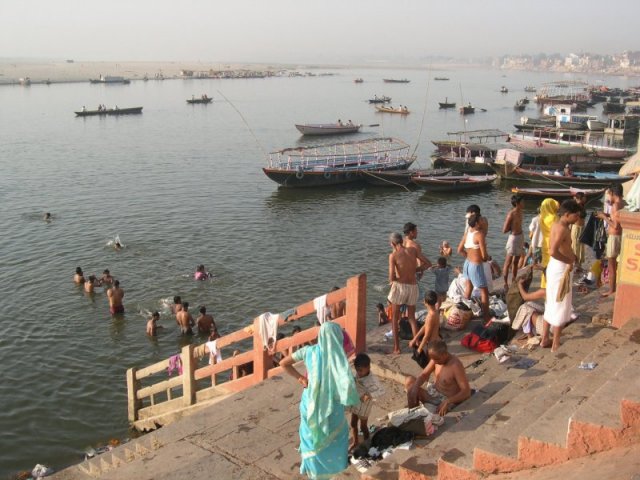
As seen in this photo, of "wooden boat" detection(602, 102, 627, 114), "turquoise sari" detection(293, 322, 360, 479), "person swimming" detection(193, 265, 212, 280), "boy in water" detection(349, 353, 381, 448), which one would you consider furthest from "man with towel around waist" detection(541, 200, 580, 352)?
"wooden boat" detection(602, 102, 627, 114)

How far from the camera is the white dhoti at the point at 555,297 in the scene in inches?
314

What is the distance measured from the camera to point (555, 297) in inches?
318

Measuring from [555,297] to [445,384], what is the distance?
1.95m

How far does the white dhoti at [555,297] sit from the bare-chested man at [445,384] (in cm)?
167

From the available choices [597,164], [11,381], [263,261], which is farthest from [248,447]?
[597,164]

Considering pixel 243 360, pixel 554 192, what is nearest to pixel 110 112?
pixel 554 192

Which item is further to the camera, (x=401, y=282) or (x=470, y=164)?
(x=470, y=164)

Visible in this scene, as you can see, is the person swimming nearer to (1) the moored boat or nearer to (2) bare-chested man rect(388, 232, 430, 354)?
(2) bare-chested man rect(388, 232, 430, 354)

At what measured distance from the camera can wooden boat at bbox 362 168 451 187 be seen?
35000 mm

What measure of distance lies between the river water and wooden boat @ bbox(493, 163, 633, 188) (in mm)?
1228

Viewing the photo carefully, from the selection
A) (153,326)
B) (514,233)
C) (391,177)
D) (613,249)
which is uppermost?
(613,249)

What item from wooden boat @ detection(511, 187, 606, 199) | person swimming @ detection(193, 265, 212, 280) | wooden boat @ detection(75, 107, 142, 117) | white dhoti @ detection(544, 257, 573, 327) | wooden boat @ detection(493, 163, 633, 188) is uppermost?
wooden boat @ detection(75, 107, 142, 117)

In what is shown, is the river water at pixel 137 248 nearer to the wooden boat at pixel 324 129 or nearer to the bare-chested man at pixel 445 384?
the wooden boat at pixel 324 129

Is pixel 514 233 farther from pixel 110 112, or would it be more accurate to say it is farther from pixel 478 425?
pixel 110 112
